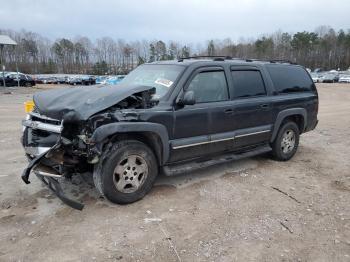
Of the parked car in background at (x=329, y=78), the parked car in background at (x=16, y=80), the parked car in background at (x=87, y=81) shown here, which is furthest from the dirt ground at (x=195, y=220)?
the parked car in background at (x=329, y=78)

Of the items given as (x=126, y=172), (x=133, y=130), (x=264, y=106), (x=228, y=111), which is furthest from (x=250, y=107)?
(x=126, y=172)

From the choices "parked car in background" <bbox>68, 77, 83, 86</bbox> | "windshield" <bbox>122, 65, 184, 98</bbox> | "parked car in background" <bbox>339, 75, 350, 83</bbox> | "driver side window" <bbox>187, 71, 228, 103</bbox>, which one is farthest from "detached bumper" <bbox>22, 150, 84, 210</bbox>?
"parked car in background" <bbox>339, 75, 350, 83</bbox>

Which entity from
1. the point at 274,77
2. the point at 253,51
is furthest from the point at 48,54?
the point at 274,77

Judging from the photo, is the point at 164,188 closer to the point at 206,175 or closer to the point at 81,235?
the point at 206,175

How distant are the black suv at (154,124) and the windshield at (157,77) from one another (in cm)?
2

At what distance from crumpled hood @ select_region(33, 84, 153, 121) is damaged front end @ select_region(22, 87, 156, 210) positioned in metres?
0.03

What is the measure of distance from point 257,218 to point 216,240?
0.76m

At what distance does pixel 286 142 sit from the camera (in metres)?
6.52

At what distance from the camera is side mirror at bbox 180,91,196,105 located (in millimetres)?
4539

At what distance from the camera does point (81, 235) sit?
142 inches

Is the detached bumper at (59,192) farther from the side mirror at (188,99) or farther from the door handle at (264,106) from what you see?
the door handle at (264,106)

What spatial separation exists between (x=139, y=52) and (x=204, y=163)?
9658 centimetres

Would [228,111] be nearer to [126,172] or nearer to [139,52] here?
[126,172]

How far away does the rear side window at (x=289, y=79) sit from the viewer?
6.24 metres
